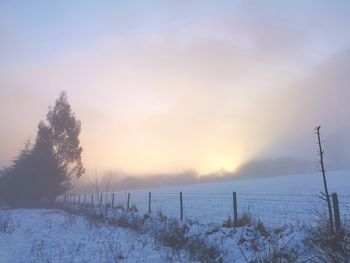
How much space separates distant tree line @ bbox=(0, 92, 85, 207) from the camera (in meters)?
42.8

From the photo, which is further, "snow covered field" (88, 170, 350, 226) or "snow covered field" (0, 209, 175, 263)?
"snow covered field" (88, 170, 350, 226)

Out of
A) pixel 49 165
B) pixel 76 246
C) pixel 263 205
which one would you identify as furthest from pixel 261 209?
pixel 49 165

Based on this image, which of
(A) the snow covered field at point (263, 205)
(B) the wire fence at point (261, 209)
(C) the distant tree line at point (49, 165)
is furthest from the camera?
(C) the distant tree line at point (49, 165)

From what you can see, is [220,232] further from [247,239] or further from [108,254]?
[108,254]

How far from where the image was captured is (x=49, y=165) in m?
42.6

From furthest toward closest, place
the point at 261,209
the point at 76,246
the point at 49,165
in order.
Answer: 1. the point at 49,165
2. the point at 261,209
3. the point at 76,246

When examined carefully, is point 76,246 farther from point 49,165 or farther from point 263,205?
point 49,165

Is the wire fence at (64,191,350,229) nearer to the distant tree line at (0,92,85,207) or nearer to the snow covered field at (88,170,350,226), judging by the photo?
the snow covered field at (88,170,350,226)

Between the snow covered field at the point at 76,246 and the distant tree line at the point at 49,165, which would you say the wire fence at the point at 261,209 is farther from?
the distant tree line at the point at 49,165

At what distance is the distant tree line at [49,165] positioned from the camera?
141ft

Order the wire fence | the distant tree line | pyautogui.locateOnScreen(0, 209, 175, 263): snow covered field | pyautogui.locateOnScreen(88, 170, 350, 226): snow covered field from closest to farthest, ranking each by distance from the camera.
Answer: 1. pyautogui.locateOnScreen(0, 209, 175, 263): snow covered field
2. the wire fence
3. pyautogui.locateOnScreen(88, 170, 350, 226): snow covered field
4. the distant tree line

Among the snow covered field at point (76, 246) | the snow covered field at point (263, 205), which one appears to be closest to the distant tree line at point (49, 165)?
the snow covered field at point (263, 205)

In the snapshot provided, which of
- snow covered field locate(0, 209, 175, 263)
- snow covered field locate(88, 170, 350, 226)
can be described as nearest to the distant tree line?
snow covered field locate(88, 170, 350, 226)

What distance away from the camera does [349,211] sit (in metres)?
17.9
